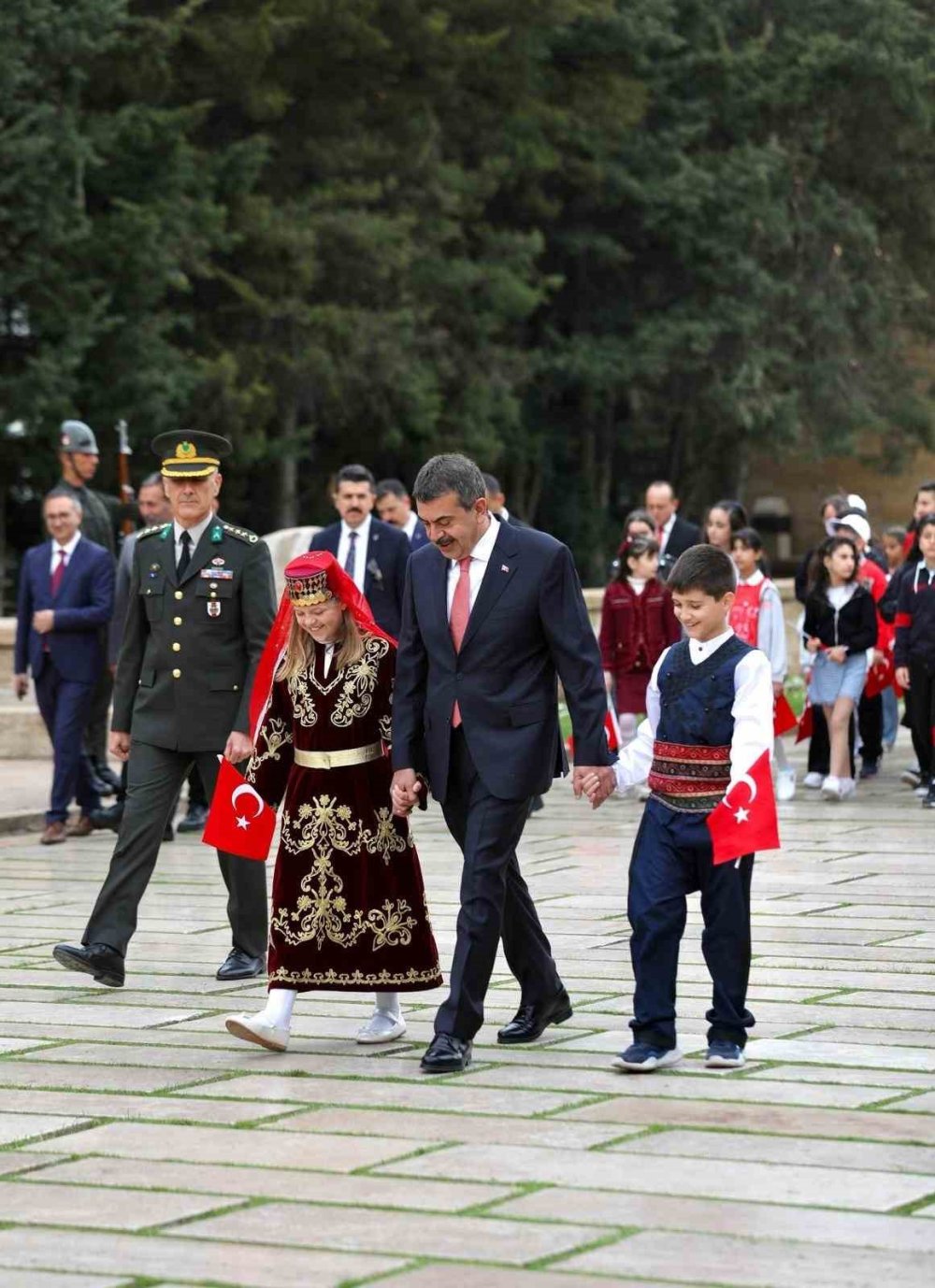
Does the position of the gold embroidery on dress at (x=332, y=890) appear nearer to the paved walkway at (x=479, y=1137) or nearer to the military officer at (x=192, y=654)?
the paved walkway at (x=479, y=1137)

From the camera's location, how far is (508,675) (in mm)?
6930

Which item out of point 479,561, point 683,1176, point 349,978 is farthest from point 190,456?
point 683,1176

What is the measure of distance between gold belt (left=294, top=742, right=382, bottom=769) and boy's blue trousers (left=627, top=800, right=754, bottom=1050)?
95 centimetres

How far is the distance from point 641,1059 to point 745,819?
702 millimetres

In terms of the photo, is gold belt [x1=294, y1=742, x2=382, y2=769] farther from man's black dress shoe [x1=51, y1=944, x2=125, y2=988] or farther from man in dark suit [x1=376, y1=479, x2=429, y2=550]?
man in dark suit [x1=376, y1=479, x2=429, y2=550]

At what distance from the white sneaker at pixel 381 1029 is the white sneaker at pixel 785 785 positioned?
7583 mm

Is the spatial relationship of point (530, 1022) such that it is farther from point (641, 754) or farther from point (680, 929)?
point (641, 754)

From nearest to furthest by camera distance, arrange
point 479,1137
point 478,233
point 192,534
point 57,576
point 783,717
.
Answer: point 479,1137
point 192,534
point 57,576
point 783,717
point 478,233

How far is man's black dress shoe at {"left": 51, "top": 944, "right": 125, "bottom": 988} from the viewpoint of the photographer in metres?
8.07

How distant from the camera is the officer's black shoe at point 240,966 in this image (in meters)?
8.38

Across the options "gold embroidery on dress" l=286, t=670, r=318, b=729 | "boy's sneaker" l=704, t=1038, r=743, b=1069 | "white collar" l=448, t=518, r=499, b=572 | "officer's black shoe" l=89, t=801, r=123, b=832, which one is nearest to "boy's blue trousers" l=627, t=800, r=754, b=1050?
"boy's sneaker" l=704, t=1038, r=743, b=1069

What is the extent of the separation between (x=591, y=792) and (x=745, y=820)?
0.48 metres

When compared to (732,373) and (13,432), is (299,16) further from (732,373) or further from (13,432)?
(732,373)

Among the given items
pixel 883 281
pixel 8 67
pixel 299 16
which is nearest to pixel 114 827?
pixel 8 67
